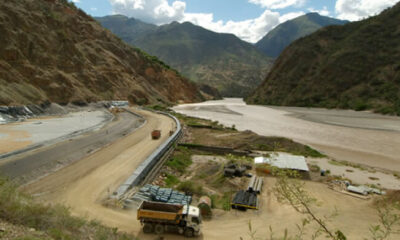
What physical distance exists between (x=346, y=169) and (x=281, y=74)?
86.7 m

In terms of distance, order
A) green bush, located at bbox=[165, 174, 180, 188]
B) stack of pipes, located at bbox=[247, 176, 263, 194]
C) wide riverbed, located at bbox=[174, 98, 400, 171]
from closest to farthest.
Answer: stack of pipes, located at bbox=[247, 176, 263, 194], green bush, located at bbox=[165, 174, 180, 188], wide riverbed, located at bbox=[174, 98, 400, 171]

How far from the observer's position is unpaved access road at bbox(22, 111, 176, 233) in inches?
450

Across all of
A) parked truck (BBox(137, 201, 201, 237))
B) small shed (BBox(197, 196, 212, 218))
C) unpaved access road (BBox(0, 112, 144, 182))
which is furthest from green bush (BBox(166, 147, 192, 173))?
parked truck (BBox(137, 201, 201, 237))

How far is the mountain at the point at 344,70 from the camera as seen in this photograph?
233ft

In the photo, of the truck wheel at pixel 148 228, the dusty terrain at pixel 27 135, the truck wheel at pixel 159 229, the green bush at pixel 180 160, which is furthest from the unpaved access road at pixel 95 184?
the dusty terrain at pixel 27 135

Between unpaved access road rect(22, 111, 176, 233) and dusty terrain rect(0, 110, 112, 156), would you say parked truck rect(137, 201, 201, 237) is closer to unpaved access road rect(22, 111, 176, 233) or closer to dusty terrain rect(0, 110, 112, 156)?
unpaved access road rect(22, 111, 176, 233)

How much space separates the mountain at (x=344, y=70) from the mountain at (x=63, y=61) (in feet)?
161

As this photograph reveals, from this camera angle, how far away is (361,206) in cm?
1505

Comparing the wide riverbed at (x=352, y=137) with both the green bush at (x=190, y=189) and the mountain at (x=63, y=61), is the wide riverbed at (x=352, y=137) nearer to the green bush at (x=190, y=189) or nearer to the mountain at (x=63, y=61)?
the green bush at (x=190, y=189)

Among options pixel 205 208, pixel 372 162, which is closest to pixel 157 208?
pixel 205 208

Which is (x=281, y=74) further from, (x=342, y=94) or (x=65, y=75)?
(x=65, y=75)

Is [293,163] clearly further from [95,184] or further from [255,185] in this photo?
[95,184]

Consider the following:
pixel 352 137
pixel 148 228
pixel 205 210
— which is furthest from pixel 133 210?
pixel 352 137

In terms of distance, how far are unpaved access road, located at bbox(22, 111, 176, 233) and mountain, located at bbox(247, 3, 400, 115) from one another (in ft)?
209
